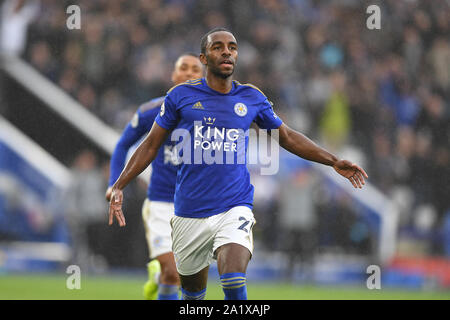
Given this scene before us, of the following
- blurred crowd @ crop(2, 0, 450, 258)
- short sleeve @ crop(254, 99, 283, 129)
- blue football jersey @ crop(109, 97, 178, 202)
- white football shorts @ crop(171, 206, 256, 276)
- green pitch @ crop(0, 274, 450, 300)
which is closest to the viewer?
white football shorts @ crop(171, 206, 256, 276)

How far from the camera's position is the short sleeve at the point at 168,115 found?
20.2ft

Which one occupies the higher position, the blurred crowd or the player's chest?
the blurred crowd

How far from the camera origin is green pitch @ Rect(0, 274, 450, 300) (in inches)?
414

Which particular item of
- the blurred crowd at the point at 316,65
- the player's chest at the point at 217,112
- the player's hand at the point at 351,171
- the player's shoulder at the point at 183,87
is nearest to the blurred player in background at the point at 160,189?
the player's shoulder at the point at 183,87

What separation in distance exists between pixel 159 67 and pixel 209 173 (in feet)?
35.5

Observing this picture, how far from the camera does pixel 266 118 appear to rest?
6359 millimetres

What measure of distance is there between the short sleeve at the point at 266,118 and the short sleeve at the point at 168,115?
0.69m

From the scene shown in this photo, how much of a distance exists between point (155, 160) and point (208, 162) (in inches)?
73.5

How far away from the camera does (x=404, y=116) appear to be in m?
18.3

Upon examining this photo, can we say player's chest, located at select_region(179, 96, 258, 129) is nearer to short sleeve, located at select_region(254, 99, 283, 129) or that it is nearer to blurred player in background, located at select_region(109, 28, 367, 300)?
blurred player in background, located at select_region(109, 28, 367, 300)

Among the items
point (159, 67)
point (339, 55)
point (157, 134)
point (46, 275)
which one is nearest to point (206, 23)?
point (159, 67)

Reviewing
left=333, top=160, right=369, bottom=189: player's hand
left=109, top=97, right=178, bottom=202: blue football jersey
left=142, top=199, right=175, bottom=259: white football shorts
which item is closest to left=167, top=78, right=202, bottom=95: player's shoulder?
left=333, top=160, right=369, bottom=189: player's hand

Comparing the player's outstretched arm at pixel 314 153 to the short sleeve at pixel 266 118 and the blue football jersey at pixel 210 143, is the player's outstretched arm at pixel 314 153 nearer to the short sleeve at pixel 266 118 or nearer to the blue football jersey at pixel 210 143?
the short sleeve at pixel 266 118

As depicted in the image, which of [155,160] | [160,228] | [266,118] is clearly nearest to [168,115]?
[266,118]
